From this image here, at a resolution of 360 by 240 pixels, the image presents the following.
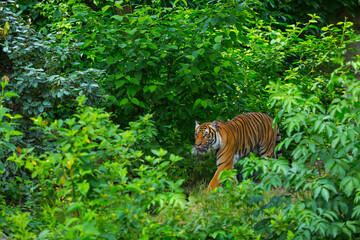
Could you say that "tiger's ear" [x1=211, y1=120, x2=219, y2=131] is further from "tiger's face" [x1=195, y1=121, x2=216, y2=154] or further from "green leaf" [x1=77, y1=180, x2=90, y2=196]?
"green leaf" [x1=77, y1=180, x2=90, y2=196]

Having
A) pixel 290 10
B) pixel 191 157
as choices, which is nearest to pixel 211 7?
pixel 191 157

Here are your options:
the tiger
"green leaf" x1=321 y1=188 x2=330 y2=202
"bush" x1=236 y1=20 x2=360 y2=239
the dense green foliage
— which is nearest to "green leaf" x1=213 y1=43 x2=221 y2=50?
the dense green foliage

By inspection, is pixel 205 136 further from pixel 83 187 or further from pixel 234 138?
pixel 83 187

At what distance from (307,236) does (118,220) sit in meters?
1.27

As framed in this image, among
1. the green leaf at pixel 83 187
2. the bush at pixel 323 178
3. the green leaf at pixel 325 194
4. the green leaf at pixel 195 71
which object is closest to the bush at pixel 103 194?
the green leaf at pixel 83 187

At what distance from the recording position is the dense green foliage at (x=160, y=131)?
10.8 ft

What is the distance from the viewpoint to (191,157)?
21.5 ft

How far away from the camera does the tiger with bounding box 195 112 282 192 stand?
5742 mm

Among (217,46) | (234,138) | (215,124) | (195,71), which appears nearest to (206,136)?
(215,124)

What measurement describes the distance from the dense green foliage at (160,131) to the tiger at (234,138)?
31 cm

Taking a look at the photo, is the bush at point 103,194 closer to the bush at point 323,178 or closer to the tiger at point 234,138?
the bush at point 323,178

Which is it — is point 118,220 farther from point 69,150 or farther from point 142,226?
point 69,150

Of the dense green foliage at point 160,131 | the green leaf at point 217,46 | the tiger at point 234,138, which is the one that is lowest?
the tiger at point 234,138

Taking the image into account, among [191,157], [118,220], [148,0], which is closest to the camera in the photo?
[118,220]
